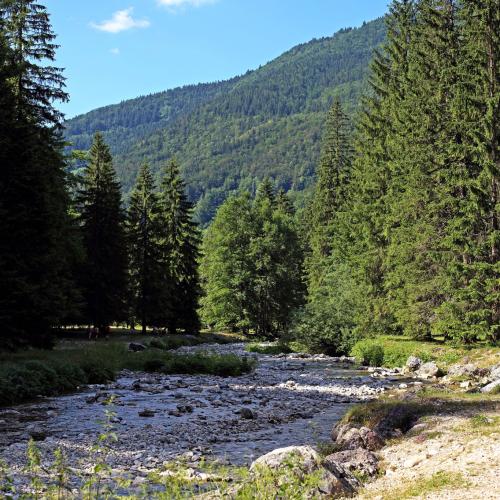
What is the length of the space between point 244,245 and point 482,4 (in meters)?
37.1

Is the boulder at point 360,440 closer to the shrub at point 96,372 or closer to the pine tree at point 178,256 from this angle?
the shrub at point 96,372

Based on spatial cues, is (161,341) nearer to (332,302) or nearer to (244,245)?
(332,302)

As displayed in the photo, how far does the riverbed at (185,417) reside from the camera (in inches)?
459

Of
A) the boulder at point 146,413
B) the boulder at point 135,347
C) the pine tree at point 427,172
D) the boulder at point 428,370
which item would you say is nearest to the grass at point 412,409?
the boulder at point 146,413

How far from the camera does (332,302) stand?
41969 millimetres

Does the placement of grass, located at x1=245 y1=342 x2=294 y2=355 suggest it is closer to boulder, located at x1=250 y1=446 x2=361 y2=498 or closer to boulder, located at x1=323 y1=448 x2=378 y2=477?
boulder, located at x1=323 y1=448 x2=378 y2=477

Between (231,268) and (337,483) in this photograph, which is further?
(231,268)

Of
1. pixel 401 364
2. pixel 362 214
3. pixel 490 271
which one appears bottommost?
pixel 401 364

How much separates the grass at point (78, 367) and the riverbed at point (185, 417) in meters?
0.68

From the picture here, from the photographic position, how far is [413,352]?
28875mm

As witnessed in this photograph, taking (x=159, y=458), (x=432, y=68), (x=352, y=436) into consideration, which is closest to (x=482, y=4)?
(x=432, y=68)

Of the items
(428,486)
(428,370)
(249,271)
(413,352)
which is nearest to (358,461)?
(428,486)

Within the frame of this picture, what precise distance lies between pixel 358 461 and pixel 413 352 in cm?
1975

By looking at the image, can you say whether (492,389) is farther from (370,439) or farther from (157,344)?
(157,344)
